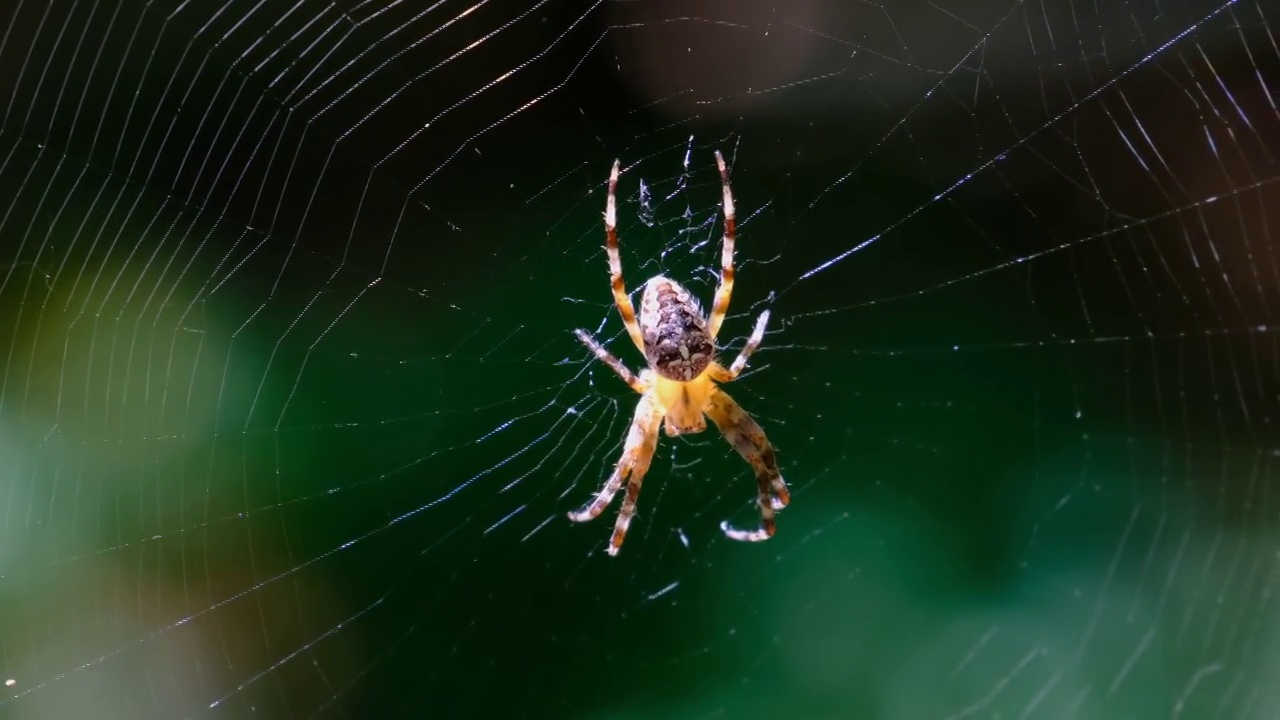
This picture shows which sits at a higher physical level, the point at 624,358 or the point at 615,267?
the point at 615,267

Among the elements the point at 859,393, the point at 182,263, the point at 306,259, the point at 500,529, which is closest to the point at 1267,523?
the point at 859,393

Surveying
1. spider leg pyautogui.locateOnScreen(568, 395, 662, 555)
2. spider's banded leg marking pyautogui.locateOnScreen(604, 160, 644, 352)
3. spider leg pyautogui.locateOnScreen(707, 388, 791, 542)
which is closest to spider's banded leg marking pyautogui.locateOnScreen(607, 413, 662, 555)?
spider leg pyautogui.locateOnScreen(568, 395, 662, 555)

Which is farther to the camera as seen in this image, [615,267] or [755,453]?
[755,453]

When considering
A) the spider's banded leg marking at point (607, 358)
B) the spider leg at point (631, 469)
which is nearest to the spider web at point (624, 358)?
the spider leg at point (631, 469)

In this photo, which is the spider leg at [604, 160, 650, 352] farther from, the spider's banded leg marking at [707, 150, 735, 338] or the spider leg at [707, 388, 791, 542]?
the spider leg at [707, 388, 791, 542]

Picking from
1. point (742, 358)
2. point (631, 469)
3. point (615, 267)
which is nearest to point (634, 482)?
point (631, 469)

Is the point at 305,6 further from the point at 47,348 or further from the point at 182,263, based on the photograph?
the point at 47,348

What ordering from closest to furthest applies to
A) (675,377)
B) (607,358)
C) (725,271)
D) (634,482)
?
(607,358) < (725,271) < (675,377) < (634,482)

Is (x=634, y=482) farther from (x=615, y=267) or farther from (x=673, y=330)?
(x=615, y=267)
